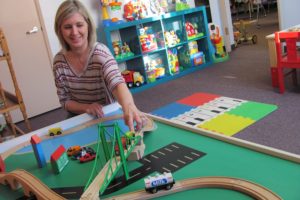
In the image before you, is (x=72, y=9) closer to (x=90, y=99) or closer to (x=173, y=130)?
(x=90, y=99)

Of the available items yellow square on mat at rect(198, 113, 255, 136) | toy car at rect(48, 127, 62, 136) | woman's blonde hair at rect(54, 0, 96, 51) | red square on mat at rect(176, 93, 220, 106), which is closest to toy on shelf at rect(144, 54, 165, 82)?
red square on mat at rect(176, 93, 220, 106)

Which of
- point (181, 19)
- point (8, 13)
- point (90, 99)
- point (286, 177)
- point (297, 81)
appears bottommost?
point (297, 81)

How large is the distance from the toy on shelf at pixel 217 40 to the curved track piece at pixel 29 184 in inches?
173

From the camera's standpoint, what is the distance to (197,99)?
11.2 ft

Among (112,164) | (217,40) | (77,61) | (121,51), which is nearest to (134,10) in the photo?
(121,51)

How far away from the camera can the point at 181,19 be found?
472cm

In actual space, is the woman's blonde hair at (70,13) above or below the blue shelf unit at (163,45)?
above

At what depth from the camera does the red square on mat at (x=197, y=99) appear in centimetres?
333

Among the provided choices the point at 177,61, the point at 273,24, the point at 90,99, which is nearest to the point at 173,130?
the point at 90,99

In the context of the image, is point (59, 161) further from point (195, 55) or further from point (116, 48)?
point (195, 55)

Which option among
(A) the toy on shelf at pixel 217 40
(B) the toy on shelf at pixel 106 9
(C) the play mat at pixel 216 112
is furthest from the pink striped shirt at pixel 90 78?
(A) the toy on shelf at pixel 217 40

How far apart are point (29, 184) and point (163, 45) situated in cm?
372

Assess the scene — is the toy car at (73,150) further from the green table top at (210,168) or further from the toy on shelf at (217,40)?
the toy on shelf at (217,40)

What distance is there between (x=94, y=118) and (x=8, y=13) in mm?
2685
